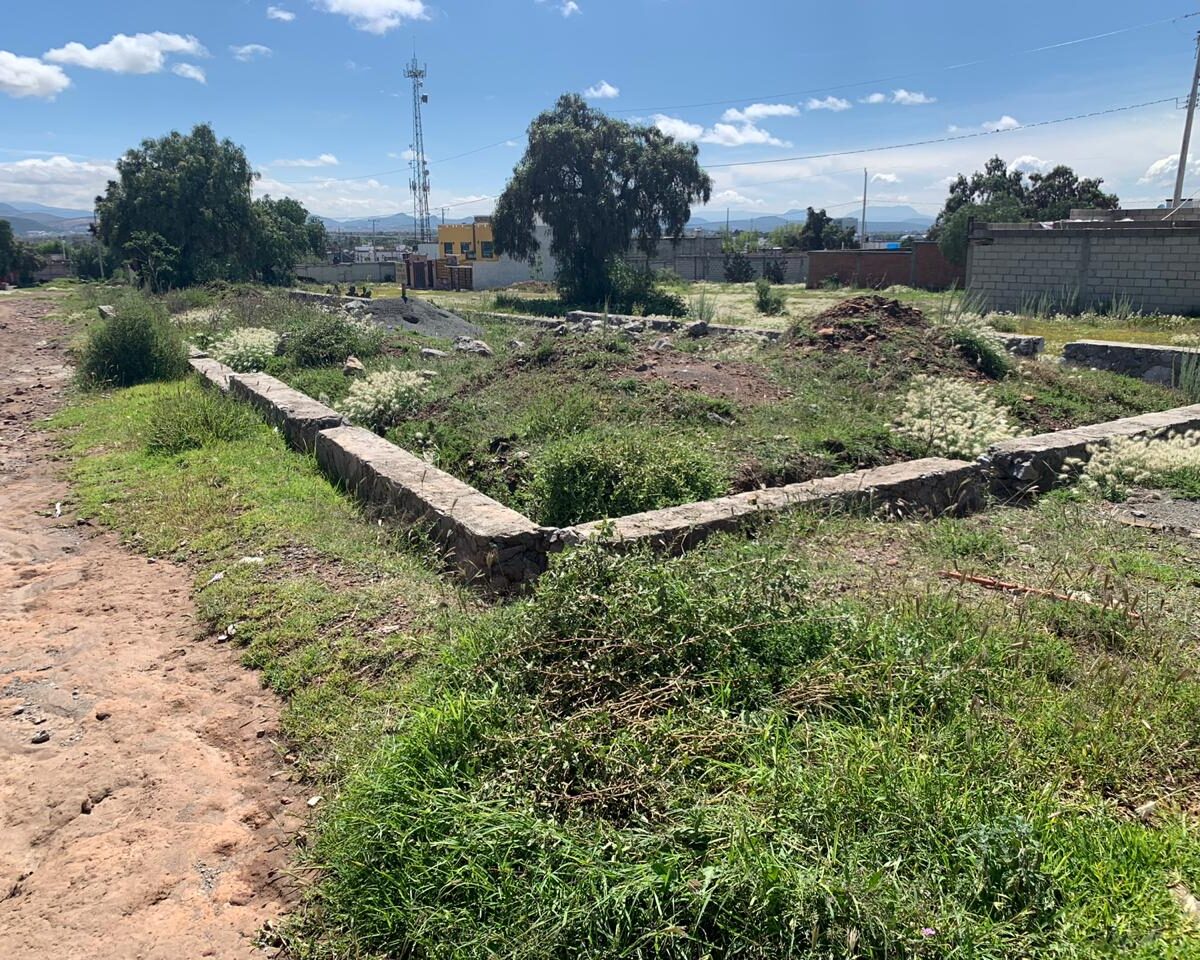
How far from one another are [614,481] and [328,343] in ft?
28.8

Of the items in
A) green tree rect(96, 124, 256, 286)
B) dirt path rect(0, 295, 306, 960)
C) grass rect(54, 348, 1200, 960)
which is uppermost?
green tree rect(96, 124, 256, 286)

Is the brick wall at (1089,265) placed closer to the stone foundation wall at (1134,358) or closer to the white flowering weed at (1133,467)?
the stone foundation wall at (1134,358)

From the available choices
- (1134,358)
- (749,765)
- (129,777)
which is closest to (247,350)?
(129,777)

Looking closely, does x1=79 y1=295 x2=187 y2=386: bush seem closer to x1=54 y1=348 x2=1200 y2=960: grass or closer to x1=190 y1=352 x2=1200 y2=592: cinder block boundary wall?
x1=190 y1=352 x2=1200 y2=592: cinder block boundary wall

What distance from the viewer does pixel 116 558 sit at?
546 cm

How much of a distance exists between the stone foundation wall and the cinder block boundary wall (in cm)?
305

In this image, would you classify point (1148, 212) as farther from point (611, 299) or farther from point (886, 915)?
point (886, 915)

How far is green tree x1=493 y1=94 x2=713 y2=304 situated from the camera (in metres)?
29.6

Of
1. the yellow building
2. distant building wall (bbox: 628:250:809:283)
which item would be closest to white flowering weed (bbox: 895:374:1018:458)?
distant building wall (bbox: 628:250:809:283)

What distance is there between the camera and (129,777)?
10.3 feet

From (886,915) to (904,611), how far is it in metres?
1.65

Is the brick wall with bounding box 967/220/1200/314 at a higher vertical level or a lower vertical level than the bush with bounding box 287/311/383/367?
higher

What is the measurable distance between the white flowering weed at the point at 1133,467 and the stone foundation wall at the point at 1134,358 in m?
4.78

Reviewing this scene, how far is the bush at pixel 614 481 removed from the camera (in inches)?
205
